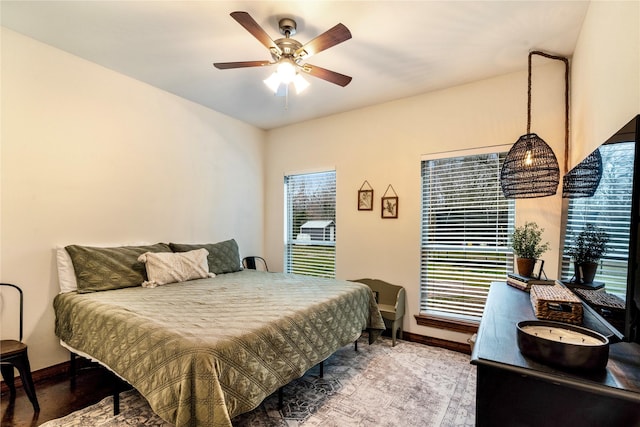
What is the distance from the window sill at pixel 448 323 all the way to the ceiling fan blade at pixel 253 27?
114 inches

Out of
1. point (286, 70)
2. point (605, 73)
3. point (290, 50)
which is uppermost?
point (290, 50)

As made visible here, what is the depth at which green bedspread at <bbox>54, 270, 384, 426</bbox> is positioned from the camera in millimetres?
1462

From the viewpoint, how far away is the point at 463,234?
3219 millimetres

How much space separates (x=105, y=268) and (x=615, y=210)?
10.8 ft

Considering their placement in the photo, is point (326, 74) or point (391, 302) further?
point (391, 302)

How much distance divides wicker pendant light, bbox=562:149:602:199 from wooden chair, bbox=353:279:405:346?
75.8 inches

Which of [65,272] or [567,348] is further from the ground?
[567,348]

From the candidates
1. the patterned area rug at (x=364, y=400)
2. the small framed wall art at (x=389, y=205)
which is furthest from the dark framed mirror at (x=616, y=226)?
the small framed wall art at (x=389, y=205)

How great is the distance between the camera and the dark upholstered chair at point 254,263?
4.30 metres

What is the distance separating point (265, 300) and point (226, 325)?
584 mm

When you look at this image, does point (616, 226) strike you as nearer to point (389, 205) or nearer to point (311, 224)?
point (389, 205)

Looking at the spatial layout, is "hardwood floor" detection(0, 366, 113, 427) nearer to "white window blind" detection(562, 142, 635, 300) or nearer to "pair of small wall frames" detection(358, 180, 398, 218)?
"pair of small wall frames" detection(358, 180, 398, 218)

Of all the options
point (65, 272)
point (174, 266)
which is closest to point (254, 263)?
point (174, 266)

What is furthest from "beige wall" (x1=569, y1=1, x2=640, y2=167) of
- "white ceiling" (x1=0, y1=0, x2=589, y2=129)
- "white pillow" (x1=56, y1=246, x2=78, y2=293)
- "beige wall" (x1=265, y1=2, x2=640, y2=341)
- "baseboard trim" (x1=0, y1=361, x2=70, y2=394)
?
"baseboard trim" (x1=0, y1=361, x2=70, y2=394)
